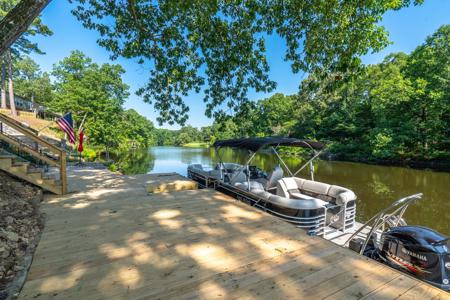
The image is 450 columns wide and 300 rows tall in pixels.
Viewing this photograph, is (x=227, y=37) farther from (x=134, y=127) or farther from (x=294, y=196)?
(x=134, y=127)

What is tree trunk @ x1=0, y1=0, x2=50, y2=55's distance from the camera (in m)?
2.44

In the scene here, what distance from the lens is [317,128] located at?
107ft

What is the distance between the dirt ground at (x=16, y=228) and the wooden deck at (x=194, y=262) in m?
0.11

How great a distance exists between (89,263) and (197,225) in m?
1.37

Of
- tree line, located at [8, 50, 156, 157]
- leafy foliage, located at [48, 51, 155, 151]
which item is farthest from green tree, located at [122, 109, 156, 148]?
leafy foliage, located at [48, 51, 155, 151]

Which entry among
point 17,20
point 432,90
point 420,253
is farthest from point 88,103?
point 432,90

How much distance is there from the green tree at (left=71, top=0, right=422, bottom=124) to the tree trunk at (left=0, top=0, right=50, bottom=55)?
2.16m

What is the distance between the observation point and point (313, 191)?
5.10 metres

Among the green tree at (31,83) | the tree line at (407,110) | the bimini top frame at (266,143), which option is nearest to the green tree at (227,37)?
the bimini top frame at (266,143)

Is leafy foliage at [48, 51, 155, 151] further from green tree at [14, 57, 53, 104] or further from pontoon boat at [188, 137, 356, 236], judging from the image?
green tree at [14, 57, 53, 104]

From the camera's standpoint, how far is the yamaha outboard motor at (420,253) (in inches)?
84.5

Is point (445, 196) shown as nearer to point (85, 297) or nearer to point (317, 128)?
point (85, 297)

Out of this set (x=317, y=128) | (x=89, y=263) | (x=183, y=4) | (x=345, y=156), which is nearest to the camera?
(x=89, y=263)

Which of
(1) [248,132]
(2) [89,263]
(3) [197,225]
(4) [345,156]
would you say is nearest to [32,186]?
(2) [89,263]
